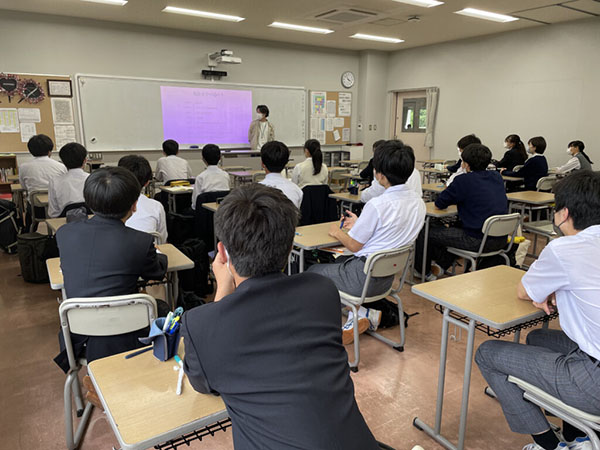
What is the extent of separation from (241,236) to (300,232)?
2.10 metres

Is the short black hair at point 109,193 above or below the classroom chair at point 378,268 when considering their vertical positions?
above

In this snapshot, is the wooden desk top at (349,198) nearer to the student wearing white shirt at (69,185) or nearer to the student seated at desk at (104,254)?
the student wearing white shirt at (69,185)

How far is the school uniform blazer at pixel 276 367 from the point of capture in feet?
3.02

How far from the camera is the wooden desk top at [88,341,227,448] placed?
1.09 m

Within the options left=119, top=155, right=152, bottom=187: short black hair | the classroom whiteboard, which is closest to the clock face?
the classroom whiteboard

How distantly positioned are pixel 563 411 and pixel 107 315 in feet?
5.66

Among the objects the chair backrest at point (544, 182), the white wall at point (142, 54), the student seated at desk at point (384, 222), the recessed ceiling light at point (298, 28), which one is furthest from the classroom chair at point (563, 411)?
the white wall at point (142, 54)

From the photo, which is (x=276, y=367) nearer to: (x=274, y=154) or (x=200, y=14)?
(x=274, y=154)

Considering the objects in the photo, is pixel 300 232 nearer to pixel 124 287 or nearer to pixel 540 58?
pixel 124 287

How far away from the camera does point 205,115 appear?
8.44m

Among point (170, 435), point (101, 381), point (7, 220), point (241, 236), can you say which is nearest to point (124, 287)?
point (101, 381)

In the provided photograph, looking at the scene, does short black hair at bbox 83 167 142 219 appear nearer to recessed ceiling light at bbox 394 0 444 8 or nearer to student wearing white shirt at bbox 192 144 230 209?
student wearing white shirt at bbox 192 144 230 209

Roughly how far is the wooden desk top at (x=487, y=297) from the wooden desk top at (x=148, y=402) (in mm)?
1094

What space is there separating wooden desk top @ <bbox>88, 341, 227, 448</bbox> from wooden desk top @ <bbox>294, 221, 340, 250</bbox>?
5.03 ft
